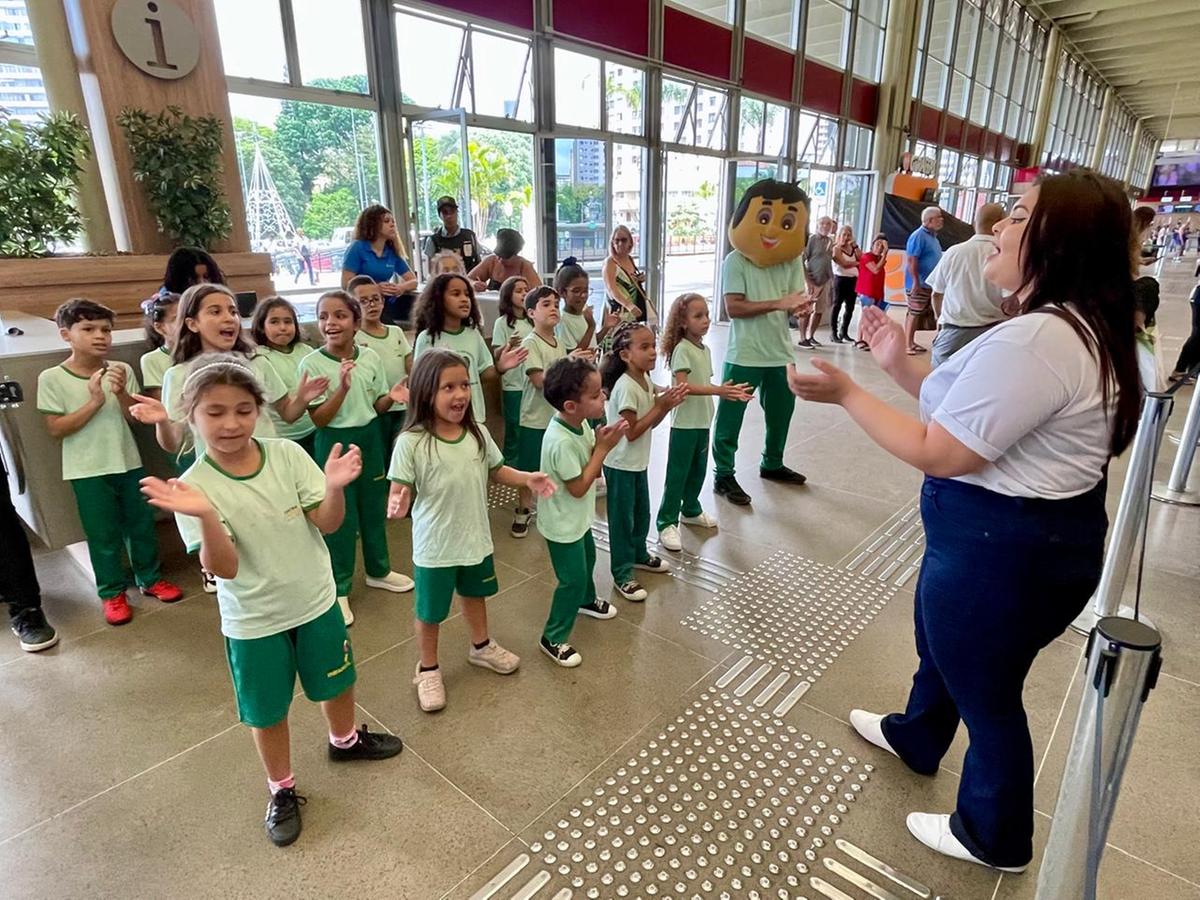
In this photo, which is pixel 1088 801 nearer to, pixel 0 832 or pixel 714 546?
pixel 714 546

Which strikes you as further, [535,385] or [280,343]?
[535,385]

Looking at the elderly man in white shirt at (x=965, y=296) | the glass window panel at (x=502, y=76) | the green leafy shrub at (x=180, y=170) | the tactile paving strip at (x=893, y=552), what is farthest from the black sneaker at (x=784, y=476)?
→ the glass window panel at (x=502, y=76)

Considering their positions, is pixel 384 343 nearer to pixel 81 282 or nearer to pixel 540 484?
pixel 540 484

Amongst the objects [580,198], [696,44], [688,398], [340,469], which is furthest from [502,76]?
[340,469]

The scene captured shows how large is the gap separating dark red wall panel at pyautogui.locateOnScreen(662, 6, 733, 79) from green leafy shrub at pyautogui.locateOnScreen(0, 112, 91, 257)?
685 centimetres

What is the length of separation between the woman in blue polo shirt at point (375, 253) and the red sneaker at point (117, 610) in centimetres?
196

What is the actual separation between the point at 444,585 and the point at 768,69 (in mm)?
10786

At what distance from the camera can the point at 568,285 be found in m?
3.92

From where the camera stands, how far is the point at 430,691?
7.26ft

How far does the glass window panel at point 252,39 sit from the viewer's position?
17.4 ft

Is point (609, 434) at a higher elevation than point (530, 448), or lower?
higher

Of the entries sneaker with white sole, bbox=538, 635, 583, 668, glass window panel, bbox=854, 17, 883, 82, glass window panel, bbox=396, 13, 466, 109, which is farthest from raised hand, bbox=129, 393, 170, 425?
glass window panel, bbox=854, 17, 883, 82

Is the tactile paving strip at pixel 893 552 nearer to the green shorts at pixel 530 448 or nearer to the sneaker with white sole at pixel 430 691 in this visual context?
the green shorts at pixel 530 448

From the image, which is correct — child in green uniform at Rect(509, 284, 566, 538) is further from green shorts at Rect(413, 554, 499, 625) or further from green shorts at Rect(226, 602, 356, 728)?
green shorts at Rect(226, 602, 356, 728)
